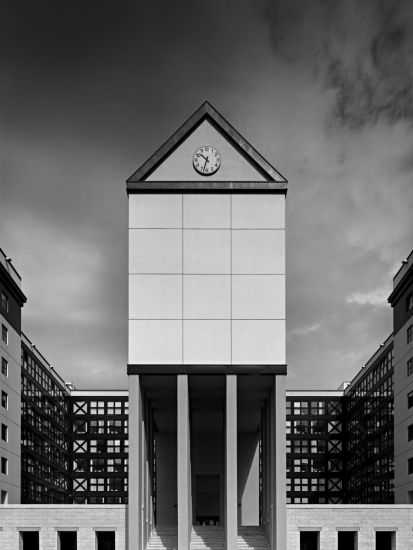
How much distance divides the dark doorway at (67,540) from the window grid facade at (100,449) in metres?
80.3

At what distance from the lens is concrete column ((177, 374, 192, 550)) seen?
155 ft

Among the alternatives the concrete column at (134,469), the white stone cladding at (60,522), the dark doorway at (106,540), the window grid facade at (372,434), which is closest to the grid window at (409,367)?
the window grid facade at (372,434)

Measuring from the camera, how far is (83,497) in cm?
12875

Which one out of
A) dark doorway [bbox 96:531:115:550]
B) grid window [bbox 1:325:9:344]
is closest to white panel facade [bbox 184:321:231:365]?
dark doorway [bbox 96:531:115:550]

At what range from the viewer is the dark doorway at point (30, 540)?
50.6m

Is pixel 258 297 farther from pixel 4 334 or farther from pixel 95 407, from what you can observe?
pixel 95 407

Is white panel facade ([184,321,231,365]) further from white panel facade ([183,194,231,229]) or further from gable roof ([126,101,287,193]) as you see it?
gable roof ([126,101,287,193])

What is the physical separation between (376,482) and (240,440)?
36627 millimetres

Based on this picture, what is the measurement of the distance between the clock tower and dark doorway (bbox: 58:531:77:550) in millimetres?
4672

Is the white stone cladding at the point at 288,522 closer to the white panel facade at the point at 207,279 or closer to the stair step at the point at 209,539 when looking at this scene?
the stair step at the point at 209,539

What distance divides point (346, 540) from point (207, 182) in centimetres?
2467

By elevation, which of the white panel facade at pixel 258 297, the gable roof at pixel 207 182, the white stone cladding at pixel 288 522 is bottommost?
the white stone cladding at pixel 288 522

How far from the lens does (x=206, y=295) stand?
49.9 metres

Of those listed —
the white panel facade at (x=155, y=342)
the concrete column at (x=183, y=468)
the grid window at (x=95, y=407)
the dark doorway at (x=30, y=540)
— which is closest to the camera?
the concrete column at (x=183, y=468)
